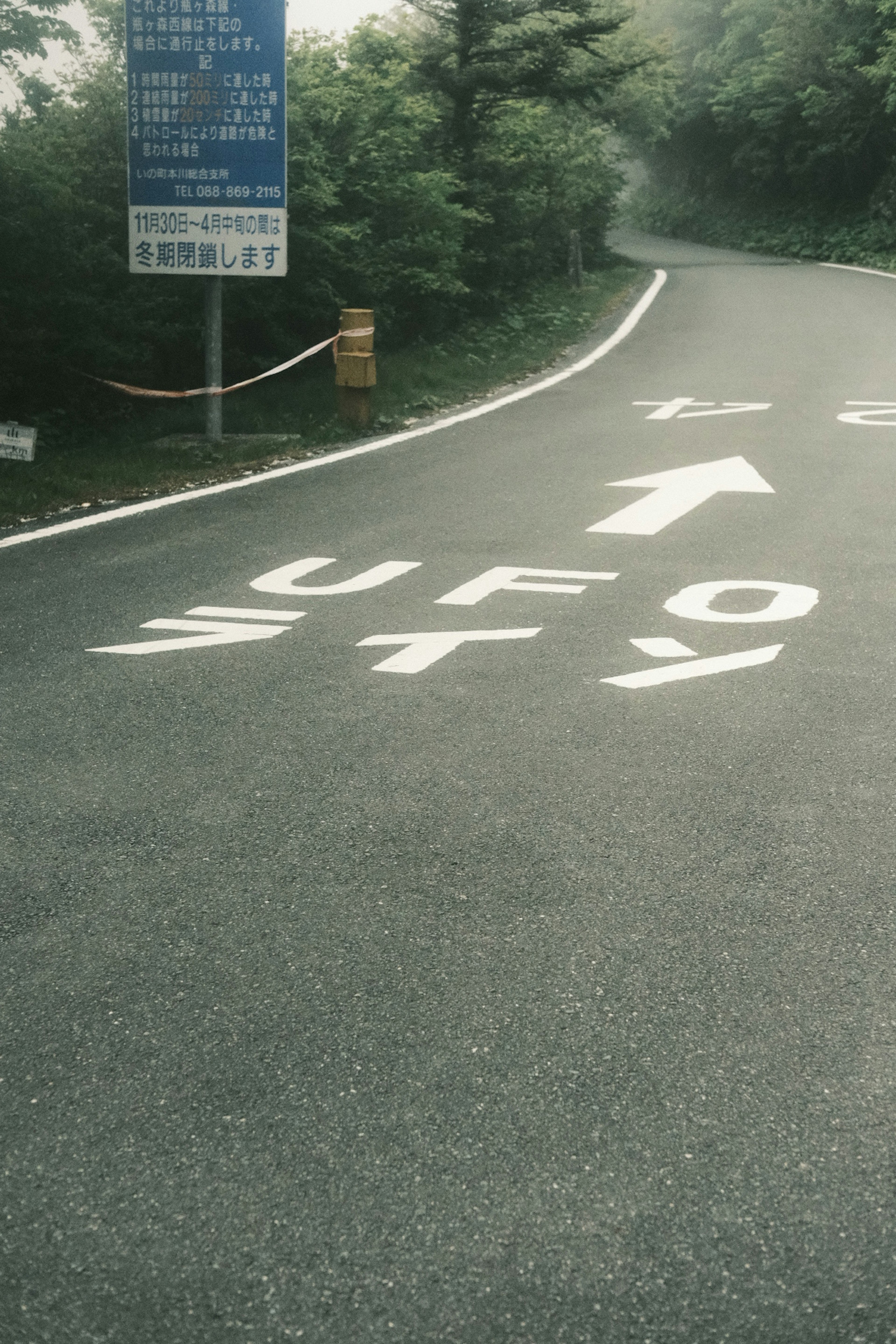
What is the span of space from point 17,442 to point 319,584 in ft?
11.8

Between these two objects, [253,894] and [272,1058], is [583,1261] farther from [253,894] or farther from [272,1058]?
[253,894]

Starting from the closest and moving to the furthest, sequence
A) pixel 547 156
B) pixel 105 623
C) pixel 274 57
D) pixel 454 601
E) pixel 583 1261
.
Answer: pixel 583 1261
pixel 105 623
pixel 454 601
pixel 274 57
pixel 547 156

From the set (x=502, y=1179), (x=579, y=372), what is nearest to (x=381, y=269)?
(x=579, y=372)

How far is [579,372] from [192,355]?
476 cm

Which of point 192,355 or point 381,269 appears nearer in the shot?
point 192,355

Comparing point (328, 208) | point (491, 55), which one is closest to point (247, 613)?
point (328, 208)

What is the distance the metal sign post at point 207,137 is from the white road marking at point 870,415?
17.8 feet

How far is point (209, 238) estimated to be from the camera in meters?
11.3

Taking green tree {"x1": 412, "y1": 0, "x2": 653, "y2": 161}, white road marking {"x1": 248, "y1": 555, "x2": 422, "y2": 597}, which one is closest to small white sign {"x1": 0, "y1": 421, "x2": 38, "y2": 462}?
white road marking {"x1": 248, "y1": 555, "x2": 422, "y2": 597}

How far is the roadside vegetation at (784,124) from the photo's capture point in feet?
149

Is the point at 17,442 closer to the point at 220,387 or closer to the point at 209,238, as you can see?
the point at 220,387

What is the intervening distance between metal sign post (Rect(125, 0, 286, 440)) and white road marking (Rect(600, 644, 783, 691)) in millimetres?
7127

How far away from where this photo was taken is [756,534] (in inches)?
317

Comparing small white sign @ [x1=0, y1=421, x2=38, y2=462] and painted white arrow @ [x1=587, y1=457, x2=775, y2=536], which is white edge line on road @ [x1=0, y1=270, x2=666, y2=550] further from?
painted white arrow @ [x1=587, y1=457, x2=775, y2=536]
